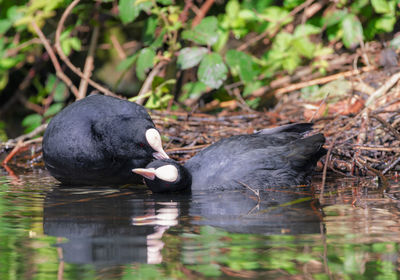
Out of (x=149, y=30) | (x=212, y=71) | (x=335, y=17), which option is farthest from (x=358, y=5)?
(x=149, y=30)

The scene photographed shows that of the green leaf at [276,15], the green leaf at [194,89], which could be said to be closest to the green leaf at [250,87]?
the green leaf at [194,89]

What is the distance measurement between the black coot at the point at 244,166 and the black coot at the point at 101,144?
223 mm

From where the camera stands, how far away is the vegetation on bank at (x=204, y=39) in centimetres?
604

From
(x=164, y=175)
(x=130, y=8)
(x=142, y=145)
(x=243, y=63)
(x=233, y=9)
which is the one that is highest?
(x=233, y=9)

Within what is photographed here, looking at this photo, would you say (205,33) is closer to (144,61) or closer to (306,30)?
(144,61)

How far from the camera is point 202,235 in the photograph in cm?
268

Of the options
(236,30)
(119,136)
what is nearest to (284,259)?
(119,136)

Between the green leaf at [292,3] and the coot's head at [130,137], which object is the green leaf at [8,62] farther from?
the coot's head at [130,137]

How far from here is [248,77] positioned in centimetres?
602

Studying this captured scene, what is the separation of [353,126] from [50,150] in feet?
7.61

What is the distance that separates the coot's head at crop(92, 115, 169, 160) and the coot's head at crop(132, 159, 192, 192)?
0.15 m

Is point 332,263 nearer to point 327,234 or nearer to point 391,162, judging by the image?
point 327,234

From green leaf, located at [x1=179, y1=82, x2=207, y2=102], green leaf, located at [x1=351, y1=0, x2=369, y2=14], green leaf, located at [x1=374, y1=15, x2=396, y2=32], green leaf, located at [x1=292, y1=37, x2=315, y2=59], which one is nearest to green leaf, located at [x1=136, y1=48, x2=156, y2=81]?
green leaf, located at [x1=179, y1=82, x2=207, y2=102]

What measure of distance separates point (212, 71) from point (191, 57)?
24cm
